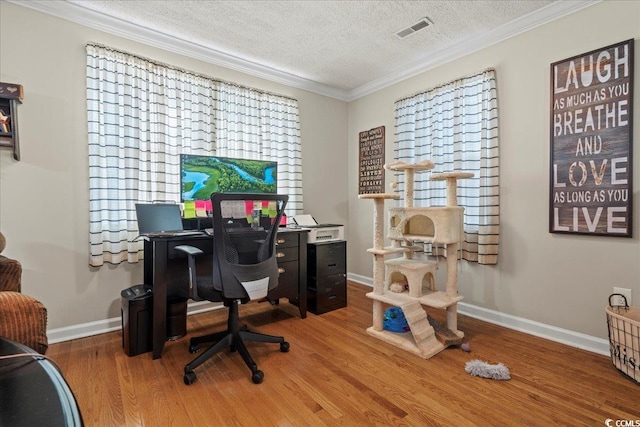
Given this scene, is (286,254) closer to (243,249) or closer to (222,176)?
(243,249)

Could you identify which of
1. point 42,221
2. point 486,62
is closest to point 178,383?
point 42,221

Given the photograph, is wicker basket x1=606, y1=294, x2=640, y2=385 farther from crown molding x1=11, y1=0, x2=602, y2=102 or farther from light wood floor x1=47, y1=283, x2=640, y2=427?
crown molding x1=11, y1=0, x2=602, y2=102

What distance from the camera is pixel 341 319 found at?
2.72 meters

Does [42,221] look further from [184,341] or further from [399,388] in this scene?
[399,388]

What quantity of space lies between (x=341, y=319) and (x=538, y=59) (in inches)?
105

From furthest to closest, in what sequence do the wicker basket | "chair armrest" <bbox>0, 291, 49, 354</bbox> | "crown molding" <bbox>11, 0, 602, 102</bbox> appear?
1. "crown molding" <bbox>11, 0, 602, 102</bbox>
2. the wicker basket
3. "chair armrest" <bbox>0, 291, 49, 354</bbox>

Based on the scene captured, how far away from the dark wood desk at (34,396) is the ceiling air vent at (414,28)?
2953 millimetres

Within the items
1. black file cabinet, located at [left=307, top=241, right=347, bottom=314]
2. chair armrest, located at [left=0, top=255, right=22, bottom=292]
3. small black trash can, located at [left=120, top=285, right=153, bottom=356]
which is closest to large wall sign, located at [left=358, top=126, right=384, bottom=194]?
black file cabinet, located at [left=307, top=241, right=347, bottom=314]

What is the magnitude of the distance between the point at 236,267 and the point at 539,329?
236 cm

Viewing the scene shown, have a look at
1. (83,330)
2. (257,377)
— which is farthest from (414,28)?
(83,330)

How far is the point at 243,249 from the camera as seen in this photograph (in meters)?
1.90

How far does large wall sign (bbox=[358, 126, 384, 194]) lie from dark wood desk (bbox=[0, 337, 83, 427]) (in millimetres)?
3372

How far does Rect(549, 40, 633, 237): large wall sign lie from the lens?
78.1 inches

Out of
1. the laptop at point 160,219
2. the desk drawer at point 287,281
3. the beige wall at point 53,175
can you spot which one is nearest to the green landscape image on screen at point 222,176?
the laptop at point 160,219
